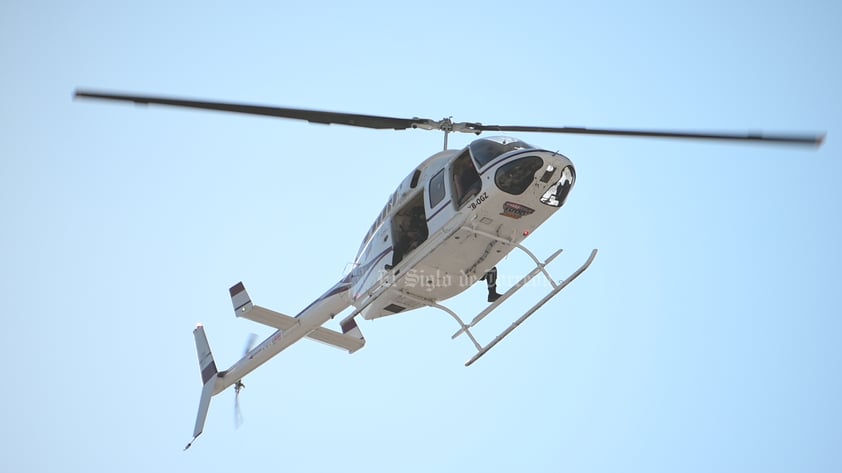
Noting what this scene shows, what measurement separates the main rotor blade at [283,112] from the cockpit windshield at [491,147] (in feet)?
3.33

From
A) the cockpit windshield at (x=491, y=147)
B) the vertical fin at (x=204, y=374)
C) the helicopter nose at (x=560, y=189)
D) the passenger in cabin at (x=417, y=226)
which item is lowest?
the vertical fin at (x=204, y=374)

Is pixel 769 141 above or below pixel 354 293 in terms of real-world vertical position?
above

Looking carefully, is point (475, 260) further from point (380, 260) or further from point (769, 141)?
point (769, 141)

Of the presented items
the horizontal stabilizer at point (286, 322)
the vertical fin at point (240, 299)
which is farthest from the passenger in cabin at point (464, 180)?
the vertical fin at point (240, 299)

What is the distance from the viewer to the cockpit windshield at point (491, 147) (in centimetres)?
1305

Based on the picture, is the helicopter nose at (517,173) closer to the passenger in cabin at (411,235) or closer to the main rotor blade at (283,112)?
the main rotor blade at (283,112)

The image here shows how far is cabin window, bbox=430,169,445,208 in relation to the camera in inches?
535

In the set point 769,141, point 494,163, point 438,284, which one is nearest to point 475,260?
point 438,284

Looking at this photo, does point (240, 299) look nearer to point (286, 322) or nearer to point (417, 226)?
point (286, 322)

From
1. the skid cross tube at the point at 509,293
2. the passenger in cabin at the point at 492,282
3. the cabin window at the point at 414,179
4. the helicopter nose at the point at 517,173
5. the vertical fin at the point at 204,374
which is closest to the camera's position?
the helicopter nose at the point at 517,173

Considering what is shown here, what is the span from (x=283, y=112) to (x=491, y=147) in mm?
2670

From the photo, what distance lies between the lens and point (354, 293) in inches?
598

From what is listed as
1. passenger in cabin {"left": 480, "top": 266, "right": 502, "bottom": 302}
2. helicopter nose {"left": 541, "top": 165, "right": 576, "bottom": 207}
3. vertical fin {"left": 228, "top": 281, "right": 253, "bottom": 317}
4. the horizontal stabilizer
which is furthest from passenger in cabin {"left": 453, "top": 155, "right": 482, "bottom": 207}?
vertical fin {"left": 228, "top": 281, "right": 253, "bottom": 317}

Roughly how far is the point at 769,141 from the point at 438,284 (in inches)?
187
